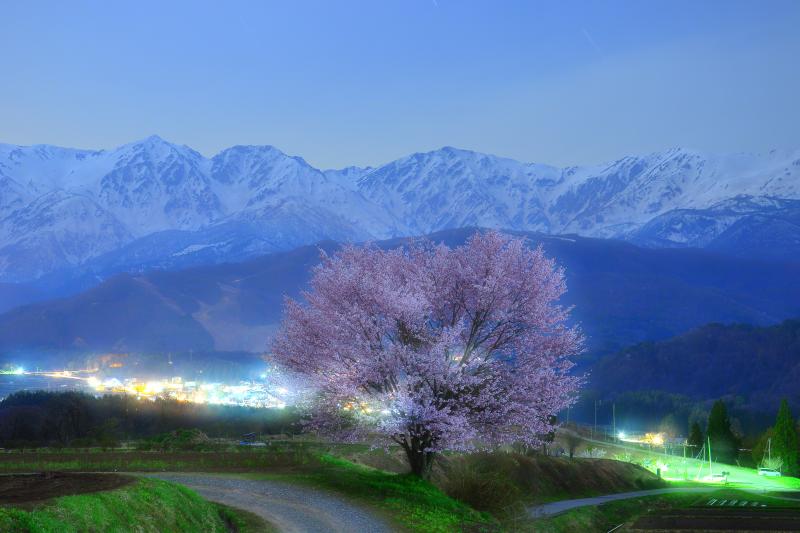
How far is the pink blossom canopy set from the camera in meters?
39.7

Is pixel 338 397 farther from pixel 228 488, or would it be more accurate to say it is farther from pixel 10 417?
pixel 10 417

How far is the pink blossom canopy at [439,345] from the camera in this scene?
130ft

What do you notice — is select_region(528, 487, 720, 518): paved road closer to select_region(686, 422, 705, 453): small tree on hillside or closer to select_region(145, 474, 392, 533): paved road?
select_region(145, 474, 392, 533): paved road

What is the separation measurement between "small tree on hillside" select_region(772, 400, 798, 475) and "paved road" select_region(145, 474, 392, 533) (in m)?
123

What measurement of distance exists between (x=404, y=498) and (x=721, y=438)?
14008cm

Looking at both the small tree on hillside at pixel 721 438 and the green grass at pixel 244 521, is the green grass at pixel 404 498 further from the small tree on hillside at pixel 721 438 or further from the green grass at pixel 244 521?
the small tree on hillside at pixel 721 438

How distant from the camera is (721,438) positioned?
164 metres

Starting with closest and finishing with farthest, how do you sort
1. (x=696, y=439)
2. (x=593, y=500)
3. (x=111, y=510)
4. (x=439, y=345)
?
1. (x=111, y=510)
2. (x=439, y=345)
3. (x=593, y=500)
4. (x=696, y=439)

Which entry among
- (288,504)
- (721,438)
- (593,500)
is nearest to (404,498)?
(288,504)

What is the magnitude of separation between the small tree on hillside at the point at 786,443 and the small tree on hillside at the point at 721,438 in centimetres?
1875

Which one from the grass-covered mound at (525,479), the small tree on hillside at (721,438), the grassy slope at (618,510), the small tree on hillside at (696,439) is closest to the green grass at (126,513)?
the grass-covered mound at (525,479)

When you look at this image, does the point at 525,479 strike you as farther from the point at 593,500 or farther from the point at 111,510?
the point at 111,510

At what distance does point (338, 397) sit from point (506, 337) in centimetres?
828

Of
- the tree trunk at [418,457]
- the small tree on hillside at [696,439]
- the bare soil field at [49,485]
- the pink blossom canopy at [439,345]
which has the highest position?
the pink blossom canopy at [439,345]
